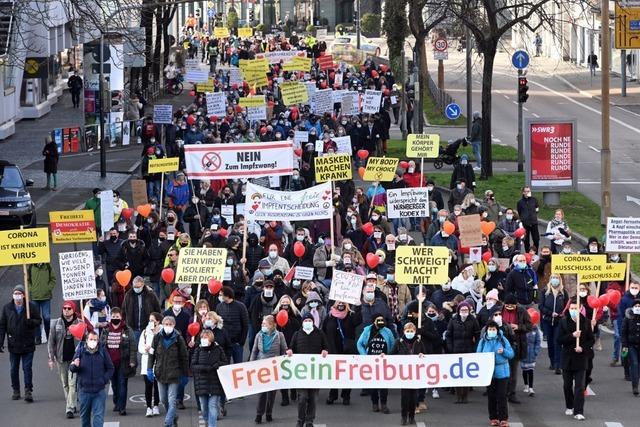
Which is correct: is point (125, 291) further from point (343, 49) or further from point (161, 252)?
point (343, 49)

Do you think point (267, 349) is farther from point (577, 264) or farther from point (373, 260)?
point (373, 260)

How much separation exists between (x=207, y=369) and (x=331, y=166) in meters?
11.2

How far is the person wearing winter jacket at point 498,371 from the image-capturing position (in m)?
19.9

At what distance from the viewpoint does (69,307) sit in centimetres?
2064

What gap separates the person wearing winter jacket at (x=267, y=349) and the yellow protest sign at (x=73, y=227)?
23.0 feet

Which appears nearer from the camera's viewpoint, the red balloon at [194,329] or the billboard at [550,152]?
the red balloon at [194,329]

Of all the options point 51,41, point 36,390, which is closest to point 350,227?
point 36,390

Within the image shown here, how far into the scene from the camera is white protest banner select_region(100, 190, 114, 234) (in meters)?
29.6

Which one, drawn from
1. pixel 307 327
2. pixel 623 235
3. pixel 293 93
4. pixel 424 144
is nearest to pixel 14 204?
pixel 424 144

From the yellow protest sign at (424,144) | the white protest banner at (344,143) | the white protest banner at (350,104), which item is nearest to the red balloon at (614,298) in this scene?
the yellow protest sign at (424,144)

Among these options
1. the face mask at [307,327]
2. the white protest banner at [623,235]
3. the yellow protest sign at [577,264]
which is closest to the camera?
the face mask at [307,327]

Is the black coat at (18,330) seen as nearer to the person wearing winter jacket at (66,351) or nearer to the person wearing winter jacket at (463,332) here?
the person wearing winter jacket at (66,351)

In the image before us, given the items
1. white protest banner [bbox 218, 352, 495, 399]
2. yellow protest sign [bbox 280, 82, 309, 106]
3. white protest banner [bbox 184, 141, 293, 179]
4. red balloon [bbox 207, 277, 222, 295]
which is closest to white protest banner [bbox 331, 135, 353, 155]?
yellow protest sign [bbox 280, 82, 309, 106]

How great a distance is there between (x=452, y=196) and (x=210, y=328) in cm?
1360
